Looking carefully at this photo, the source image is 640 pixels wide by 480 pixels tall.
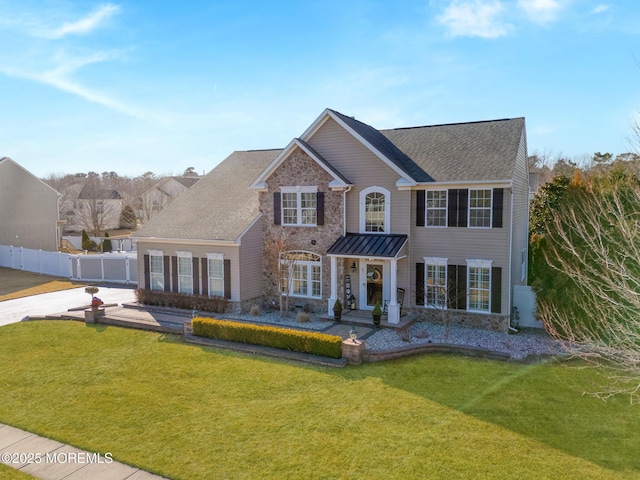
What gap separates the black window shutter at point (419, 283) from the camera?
63.5ft

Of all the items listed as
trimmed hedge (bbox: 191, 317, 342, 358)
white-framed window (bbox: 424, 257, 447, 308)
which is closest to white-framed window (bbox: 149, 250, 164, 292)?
trimmed hedge (bbox: 191, 317, 342, 358)

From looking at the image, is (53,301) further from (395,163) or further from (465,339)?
(465,339)

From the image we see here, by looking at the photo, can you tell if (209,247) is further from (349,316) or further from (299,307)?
(349,316)

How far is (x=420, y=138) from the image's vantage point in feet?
73.4

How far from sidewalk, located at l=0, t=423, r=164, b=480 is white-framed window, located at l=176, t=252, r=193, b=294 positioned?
1243 cm

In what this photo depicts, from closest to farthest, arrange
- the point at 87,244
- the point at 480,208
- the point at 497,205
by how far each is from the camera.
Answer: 1. the point at 497,205
2. the point at 480,208
3. the point at 87,244

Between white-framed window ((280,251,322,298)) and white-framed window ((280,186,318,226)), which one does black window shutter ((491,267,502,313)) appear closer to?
white-framed window ((280,251,322,298))

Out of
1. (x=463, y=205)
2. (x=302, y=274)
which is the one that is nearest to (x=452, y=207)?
(x=463, y=205)

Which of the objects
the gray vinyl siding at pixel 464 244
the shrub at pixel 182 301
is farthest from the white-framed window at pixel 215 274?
the gray vinyl siding at pixel 464 244

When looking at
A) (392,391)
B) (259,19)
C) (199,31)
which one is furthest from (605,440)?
(199,31)

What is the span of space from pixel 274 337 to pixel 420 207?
842 centimetres

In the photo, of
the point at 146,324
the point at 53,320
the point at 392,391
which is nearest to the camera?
the point at 392,391

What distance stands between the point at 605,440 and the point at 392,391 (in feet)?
16.1

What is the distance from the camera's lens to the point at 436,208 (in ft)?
62.3
